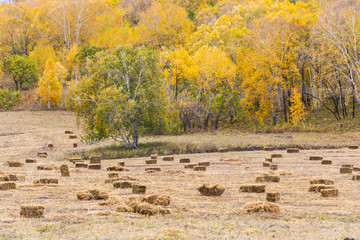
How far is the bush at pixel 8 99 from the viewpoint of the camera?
68619 mm

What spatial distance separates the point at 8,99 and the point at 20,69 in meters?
8.67

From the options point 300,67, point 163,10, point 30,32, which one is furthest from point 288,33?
point 30,32

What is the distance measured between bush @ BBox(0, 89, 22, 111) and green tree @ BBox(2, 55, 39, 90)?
7.72m

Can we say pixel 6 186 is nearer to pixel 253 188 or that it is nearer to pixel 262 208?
pixel 253 188

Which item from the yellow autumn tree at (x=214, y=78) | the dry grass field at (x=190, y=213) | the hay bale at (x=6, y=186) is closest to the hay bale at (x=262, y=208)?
the dry grass field at (x=190, y=213)

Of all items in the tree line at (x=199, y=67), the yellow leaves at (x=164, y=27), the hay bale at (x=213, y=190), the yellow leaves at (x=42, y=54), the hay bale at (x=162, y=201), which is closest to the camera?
the hay bale at (x=162, y=201)

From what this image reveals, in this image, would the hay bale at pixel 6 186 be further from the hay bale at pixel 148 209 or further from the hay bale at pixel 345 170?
the hay bale at pixel 345 170

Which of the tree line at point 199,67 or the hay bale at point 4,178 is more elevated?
the tree line at point 199,67

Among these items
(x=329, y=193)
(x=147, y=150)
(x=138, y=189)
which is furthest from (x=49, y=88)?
(x=329, y=193)

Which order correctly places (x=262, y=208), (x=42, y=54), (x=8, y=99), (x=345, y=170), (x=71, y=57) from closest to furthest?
(x=262, y=208) < (x=345, y=170) < (x=8, y=99) < (x=71, y=57) < (x=42, y=54)

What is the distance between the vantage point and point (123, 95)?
3516 centimetres

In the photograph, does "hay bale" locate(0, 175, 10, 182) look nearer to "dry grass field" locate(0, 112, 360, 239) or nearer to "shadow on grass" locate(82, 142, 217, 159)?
"dry grass field" locate(0, 112, 360, 239)

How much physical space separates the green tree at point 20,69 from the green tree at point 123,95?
44.8 meters

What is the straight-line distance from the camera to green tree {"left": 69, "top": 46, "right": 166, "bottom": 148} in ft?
116
